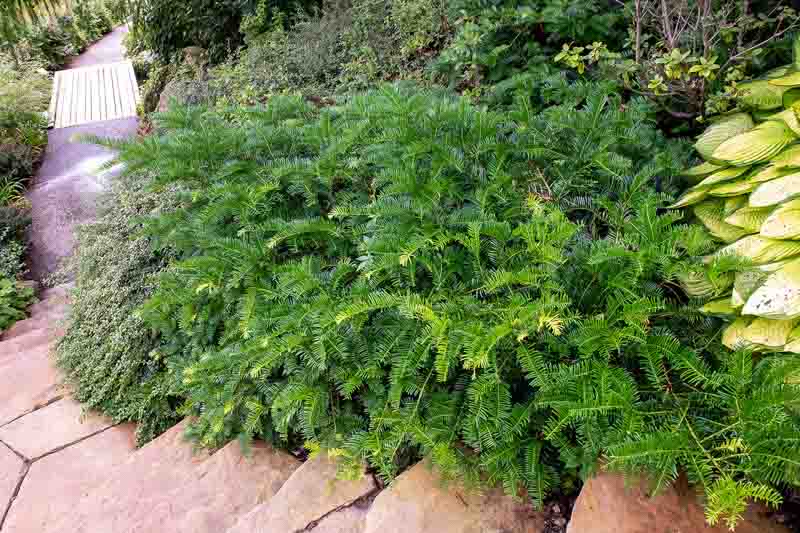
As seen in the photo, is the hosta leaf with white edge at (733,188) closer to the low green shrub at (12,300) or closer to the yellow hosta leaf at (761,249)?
the yellow hosta leaf at (761,249)

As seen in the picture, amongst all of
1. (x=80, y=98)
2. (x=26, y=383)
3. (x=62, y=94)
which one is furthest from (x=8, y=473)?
(x=62, y=94)

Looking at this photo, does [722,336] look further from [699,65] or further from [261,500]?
[261,500]

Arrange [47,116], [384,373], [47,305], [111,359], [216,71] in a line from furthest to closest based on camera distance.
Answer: [47,116], [216,71], [47,305], [111,359], [384,373]

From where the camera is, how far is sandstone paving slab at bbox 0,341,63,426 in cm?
309

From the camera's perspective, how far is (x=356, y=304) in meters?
1.64

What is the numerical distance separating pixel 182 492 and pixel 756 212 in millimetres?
2313

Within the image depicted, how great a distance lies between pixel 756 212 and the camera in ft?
5.58

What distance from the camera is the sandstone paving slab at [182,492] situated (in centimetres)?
196

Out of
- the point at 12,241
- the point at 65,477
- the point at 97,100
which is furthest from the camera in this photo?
the point at 97,100

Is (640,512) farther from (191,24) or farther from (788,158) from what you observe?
(191,24)

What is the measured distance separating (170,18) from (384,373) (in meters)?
6.85

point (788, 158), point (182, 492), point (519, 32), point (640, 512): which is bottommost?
point (182, 492)

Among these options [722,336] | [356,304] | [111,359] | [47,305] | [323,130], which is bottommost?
[47,305]

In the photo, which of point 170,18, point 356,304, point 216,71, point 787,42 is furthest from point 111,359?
point 170,18
